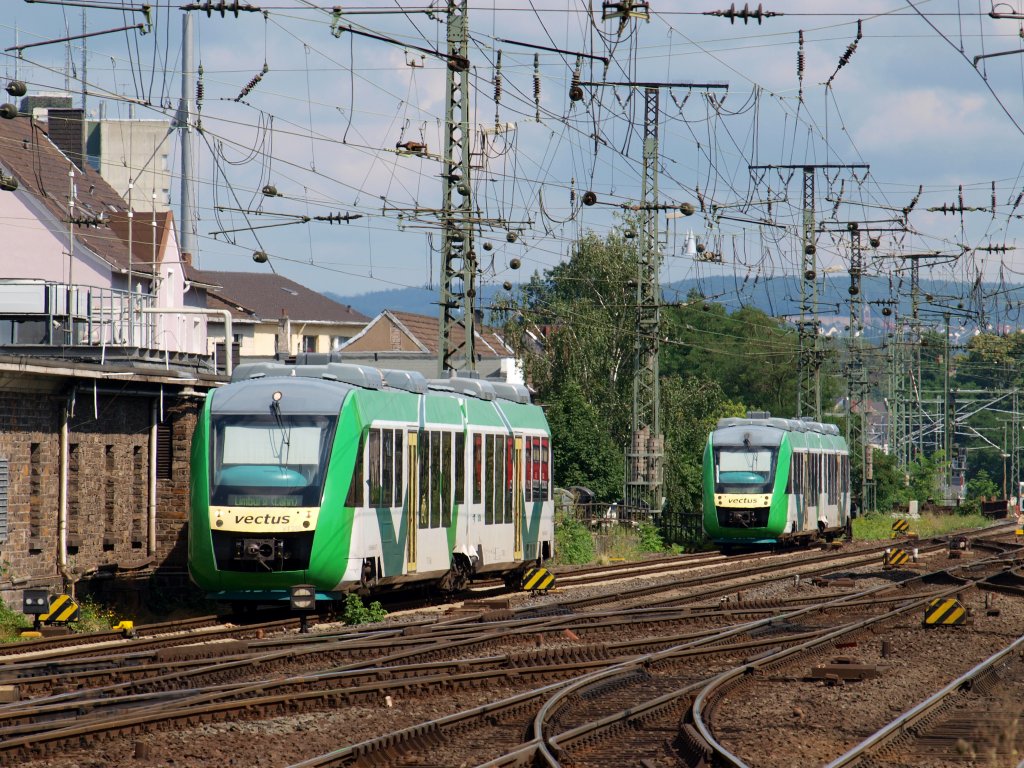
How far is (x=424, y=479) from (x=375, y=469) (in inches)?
71.4

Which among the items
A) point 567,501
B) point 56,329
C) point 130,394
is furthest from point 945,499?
point 130,394

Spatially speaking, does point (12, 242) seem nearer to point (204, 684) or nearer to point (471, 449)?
point (471, 449)

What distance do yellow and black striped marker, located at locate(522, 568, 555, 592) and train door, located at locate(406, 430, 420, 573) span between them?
14.4 feet

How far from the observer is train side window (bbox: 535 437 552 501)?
2714cm

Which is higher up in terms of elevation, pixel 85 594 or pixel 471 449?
pixel 471 449

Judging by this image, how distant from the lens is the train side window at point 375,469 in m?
19.2

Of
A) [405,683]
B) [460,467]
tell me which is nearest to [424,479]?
[460,467]

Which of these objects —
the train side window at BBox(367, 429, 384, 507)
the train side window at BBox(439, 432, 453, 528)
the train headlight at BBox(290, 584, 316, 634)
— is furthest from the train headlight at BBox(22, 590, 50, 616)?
the train side window at BBox(439, 432, 453, 528)

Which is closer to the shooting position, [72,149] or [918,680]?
[918,680]

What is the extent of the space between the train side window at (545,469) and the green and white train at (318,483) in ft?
17.3

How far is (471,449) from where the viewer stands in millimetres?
23094

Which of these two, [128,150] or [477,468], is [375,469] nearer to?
[477,468]

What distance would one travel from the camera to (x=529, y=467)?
2616 cm

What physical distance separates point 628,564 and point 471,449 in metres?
10.6
